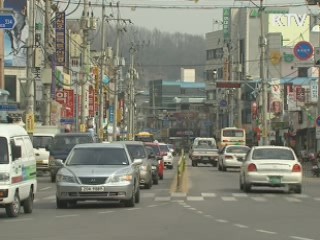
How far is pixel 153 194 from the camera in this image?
2709 cm

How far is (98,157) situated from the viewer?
21.7 metres

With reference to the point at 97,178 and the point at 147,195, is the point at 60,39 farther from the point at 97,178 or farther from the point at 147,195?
the point at 97,178

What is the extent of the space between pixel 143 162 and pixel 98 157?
7.54 meters

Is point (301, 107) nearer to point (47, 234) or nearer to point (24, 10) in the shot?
point (24, 10)

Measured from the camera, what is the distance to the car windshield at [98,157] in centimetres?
2156

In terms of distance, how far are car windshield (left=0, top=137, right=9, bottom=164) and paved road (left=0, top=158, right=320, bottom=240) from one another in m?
1.29

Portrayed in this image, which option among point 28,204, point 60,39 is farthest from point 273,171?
point 60,39

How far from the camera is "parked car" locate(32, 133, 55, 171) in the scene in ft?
137

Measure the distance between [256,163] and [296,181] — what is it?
1453mm

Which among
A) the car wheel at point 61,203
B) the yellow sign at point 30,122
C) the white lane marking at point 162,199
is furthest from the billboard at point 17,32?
the car wheel at point 61,203

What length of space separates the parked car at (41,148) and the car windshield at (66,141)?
10.5 ft

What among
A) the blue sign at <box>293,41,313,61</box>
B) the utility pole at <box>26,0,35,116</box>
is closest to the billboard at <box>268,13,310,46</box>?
the blue sign at <box>293,41,313,61</box>

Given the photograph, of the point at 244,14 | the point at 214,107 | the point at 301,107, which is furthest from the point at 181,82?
the point at 301,107

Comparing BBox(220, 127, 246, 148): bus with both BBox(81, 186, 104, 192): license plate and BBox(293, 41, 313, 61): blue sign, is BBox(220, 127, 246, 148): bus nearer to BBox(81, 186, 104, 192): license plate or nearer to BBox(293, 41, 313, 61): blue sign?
BBox(293, 41, 313, 61): blue sign
